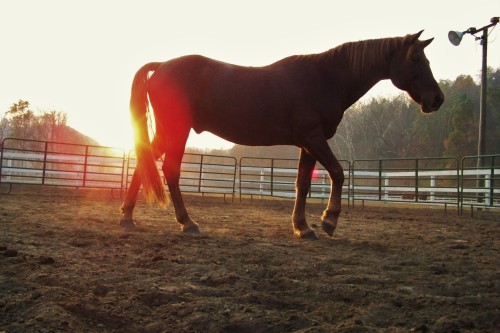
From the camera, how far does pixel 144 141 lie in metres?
5.22

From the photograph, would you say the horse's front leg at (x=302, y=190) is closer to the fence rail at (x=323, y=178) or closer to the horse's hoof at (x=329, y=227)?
the horse's hoof at (x=329, y=227)

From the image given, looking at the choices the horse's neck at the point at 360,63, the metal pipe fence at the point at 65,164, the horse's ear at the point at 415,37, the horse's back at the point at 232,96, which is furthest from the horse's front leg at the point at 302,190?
the metal pipe fence at the point at 65,164

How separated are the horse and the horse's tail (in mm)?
12

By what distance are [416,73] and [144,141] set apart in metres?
3.31

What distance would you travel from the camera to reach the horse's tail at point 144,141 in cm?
502

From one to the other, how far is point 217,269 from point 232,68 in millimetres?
2874

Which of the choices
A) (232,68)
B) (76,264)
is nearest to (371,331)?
(76,264)

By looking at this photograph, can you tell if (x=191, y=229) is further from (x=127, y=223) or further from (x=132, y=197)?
(x=132, y=197)

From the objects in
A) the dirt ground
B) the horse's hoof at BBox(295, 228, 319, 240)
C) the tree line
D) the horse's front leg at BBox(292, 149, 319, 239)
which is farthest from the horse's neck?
the tree line

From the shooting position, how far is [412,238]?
5.02m

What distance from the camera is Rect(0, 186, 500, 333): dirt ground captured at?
1885 millimetres

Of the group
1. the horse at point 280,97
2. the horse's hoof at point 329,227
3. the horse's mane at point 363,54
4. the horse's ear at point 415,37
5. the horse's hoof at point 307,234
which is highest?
the horse's ear at point 415,37

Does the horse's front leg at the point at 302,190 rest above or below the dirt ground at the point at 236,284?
above

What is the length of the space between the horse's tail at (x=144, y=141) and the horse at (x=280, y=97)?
0.01 metres
